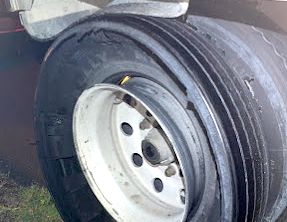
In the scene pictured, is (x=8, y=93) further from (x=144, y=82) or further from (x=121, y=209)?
(x=144, y=82)

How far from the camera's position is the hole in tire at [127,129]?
2373 mm

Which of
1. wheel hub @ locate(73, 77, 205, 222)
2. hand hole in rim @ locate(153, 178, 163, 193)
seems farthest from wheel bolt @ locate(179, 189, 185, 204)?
hand hole in rim @ locate(153, 178, 163, 193)

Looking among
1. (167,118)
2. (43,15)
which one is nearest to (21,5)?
(43,15)

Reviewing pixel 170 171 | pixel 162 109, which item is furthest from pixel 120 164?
pixel 162 109

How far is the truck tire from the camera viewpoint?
1806mm

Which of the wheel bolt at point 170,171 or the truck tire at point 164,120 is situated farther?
the wheel bolt at point 170,171

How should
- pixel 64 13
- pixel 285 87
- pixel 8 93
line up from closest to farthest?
pixel 285 87 → pixel 64 13 → pixel 8 93

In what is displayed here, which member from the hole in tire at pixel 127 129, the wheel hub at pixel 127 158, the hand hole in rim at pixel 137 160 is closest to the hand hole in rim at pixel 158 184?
the wheel hub at pixel 127 158

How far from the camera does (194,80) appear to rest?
178 centimetres

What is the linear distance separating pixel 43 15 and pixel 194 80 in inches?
41.8

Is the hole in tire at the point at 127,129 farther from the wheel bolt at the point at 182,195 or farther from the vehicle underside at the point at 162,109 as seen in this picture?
the wheel bolt at the point at 182,195

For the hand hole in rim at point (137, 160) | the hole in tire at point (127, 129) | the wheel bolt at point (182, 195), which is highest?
the hole in tire at point (127, 129)

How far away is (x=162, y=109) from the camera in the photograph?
6.51 ft

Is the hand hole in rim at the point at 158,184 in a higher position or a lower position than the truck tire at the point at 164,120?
lower
